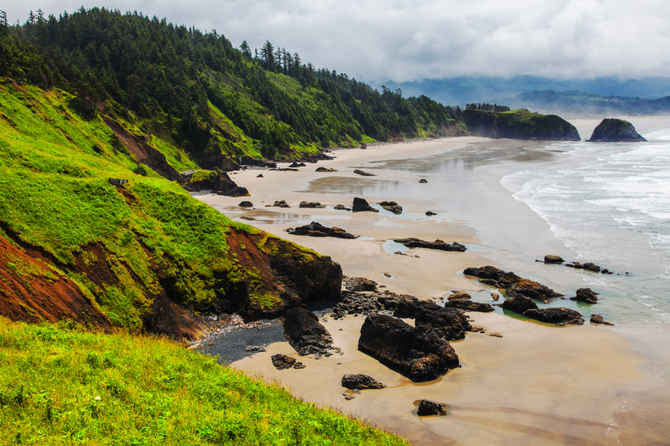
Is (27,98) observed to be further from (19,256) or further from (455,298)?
(455,298)

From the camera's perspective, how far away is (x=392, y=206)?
42.7m

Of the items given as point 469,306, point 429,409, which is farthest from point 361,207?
point 429,409

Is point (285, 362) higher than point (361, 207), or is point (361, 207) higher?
point (361, 207)

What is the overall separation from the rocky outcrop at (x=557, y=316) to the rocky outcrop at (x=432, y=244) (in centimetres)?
1018

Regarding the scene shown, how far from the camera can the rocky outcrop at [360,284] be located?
21625mm

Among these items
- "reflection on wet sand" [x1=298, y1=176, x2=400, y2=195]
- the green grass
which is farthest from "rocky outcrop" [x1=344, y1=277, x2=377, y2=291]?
"reflection on wet sand" [x1=298, y1=176, x2=400, y2=195]

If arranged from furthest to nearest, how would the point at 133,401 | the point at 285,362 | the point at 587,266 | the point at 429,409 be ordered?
the point at 587,266 < the point at 285,362 < the point at 429,409 < the point at 133,401

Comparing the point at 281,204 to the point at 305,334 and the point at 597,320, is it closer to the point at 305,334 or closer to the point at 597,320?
the point at 305,334

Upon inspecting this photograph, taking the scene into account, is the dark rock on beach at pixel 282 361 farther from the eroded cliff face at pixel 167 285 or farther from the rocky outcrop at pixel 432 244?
the rocky outcrop at pixel 432 244

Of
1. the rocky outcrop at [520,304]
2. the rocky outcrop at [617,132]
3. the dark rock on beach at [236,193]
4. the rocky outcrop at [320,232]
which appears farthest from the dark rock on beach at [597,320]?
the rocky outcrop at [617,132]

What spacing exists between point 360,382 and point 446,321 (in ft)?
17.5

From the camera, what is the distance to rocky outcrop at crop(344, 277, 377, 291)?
21.6 metres

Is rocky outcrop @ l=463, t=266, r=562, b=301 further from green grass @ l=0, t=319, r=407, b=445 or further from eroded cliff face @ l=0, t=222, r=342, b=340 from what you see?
green grass @ l=0, t=319, r=407, b=445

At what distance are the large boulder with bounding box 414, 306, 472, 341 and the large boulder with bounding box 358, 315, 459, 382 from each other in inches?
57.4
